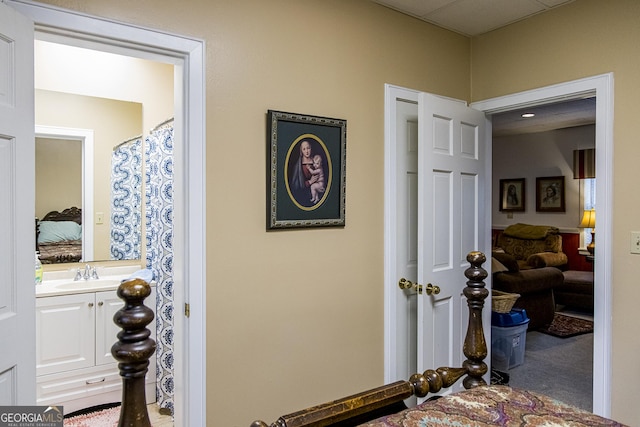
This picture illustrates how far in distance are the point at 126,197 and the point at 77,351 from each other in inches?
48.0

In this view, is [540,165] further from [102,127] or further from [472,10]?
[102,127]

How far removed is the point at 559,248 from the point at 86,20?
22.9 ft

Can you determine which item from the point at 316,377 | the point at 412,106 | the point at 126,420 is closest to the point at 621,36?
the point at 412,106

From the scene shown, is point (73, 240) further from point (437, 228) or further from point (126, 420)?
point (126, 420)

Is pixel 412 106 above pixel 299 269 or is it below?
above

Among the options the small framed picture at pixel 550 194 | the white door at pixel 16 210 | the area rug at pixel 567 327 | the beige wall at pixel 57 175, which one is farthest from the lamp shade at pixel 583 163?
the white door at pixel 16 210

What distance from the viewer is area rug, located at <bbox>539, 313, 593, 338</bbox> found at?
4793mm

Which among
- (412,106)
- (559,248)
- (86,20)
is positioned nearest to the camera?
(86,20)

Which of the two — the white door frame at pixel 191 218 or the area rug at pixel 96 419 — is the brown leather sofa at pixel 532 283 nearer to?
the white door frame at pixel 191 218

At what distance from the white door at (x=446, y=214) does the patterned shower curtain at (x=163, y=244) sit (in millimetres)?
1644

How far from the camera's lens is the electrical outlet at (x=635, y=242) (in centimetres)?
231

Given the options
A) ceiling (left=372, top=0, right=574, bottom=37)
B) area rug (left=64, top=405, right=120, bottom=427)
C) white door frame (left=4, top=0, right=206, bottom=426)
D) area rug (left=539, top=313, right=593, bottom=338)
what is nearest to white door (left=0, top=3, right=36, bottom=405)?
white door frame (left=4, top=0, right=206, bottom=426)

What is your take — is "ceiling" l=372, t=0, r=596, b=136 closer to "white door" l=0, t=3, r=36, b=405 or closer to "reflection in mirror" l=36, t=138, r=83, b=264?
"white door" l=0, t=3, r=36, b=405

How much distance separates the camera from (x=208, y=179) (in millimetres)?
1998
